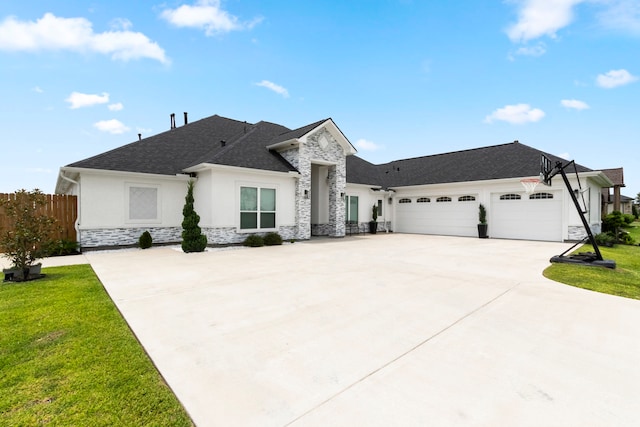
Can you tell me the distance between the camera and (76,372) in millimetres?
2766

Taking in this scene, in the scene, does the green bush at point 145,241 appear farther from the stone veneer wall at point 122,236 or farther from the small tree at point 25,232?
the small tree at point 25,232

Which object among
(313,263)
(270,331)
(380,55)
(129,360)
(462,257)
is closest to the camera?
(129,360)

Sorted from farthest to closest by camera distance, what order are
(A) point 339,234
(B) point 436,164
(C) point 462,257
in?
(B) point 436,164 → (A) point 339,234 → (C) point 462,257

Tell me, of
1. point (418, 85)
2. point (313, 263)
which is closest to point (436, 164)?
point (418, 85)

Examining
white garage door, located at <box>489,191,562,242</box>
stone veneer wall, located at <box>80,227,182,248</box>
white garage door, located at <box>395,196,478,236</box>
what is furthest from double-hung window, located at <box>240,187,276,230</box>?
white garage door, located at <box>489,191,562,242</box>

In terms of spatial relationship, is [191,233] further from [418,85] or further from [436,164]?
[436,164]

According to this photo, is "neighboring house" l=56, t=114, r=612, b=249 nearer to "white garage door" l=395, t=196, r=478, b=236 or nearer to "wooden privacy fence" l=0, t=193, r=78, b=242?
"white garage door" l=395, t=196, r=478, b=236

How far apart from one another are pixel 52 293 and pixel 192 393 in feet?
16.6

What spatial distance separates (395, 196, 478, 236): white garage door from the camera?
17.5 m

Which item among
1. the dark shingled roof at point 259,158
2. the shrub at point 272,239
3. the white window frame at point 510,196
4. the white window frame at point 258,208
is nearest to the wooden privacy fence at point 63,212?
the dark shingled roof at point 259,158

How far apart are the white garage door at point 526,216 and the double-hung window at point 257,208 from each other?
1260 cm

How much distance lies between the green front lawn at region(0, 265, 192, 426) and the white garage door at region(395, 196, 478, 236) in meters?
17.9

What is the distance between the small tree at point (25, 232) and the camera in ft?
21.5

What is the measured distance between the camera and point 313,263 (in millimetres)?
8602
